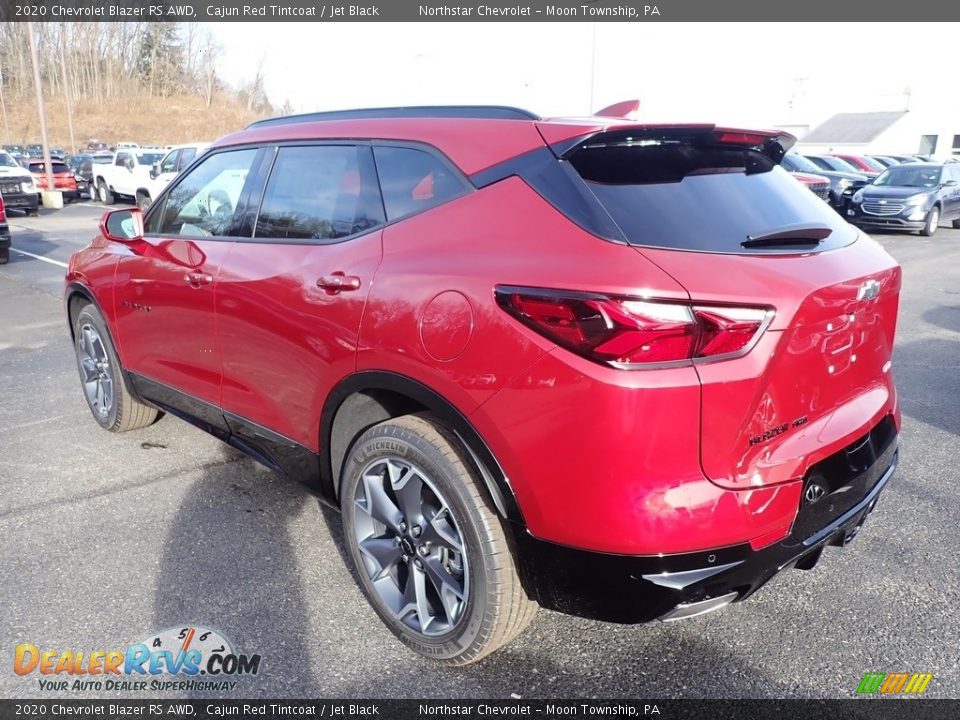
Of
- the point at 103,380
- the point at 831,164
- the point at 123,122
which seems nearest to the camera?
the point at 103,380

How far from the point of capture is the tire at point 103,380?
435cm

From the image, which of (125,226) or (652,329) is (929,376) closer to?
(652,329)

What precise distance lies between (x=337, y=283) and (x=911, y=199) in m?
17.8

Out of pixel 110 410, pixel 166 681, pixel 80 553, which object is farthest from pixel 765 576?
pixel 110 410

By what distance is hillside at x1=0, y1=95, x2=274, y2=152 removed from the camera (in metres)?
62.7

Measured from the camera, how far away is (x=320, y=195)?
115 inches

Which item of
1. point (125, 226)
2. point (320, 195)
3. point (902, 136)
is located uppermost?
point (902, 136)

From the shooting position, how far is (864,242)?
2.58 m

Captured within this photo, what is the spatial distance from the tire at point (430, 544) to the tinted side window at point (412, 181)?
73cm

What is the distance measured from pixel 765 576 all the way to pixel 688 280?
2.93 ft

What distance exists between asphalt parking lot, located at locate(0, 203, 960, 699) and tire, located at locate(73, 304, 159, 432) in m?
0.15

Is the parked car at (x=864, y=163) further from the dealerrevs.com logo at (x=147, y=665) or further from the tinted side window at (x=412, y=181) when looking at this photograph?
the dealerrevs.com logo at (x=147, y=665)

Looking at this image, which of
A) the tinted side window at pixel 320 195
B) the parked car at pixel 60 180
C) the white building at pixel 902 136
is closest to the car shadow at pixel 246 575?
the tinted side window at pixel 320 195

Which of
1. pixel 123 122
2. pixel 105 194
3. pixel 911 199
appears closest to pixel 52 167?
pixel 105 194
